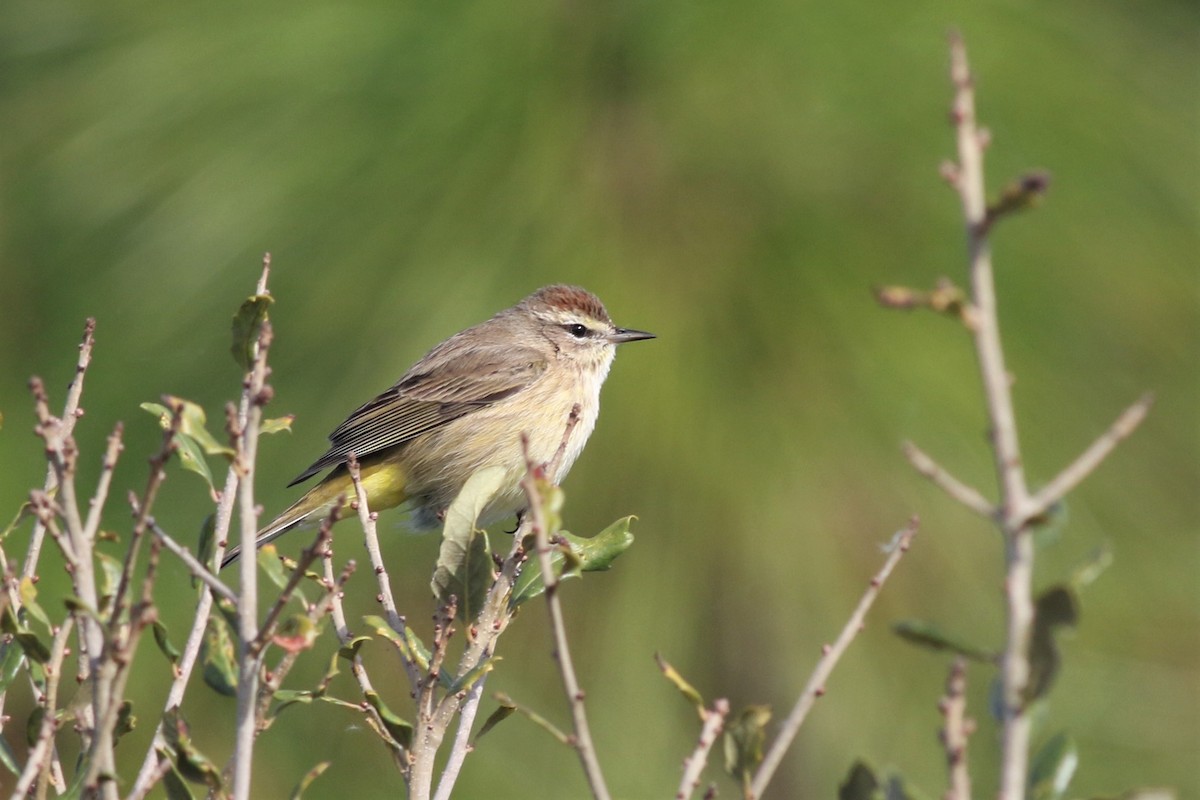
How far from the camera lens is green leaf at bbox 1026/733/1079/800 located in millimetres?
1300

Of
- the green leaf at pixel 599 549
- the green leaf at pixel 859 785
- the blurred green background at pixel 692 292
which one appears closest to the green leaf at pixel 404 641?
the green leaf at pixel 599 549

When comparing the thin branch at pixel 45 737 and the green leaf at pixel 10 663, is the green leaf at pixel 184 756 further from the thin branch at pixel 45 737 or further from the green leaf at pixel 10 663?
the green leaf at pixel 10 663

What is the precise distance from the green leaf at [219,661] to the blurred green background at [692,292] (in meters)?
1.95

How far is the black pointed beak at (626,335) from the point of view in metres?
3.59

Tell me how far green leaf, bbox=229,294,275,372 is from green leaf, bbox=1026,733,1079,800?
3.17ft

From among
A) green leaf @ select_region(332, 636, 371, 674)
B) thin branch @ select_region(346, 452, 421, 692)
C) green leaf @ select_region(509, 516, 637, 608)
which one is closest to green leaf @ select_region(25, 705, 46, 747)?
green leaf @ select_region(332, 636, 371, 674)

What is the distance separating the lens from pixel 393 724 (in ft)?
5.68

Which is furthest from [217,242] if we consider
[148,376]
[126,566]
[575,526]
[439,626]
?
[126,566]

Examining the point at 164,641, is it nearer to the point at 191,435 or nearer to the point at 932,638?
the point at 191,435

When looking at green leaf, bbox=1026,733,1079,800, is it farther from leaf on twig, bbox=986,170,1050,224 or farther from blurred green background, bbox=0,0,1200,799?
blurred green background, bbox=0,0,1200,799

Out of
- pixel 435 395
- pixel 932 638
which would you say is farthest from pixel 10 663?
pixel 435 395

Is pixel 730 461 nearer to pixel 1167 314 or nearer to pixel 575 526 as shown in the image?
pixel 575 526

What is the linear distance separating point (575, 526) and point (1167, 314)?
5.51 feet

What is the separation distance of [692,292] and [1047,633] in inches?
97.3
